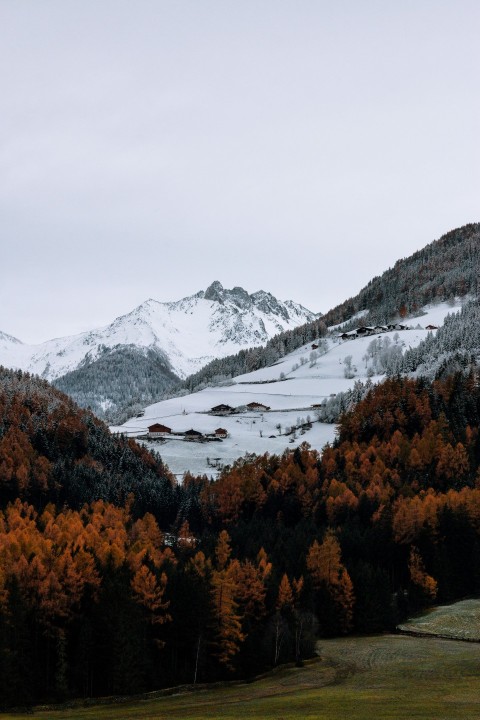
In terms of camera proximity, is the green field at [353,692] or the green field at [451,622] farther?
the green field at [451,622]

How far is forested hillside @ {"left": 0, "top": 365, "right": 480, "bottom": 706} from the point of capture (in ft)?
221

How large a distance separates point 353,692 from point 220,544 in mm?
38702

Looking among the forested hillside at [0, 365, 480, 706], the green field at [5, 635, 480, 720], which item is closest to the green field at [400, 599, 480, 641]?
the forested hillside at [0, 365, 480, 706]

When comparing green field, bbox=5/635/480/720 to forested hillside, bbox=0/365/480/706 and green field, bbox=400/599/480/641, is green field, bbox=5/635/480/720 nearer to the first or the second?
green field, bbox=400/599/480/641

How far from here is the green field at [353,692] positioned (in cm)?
4603

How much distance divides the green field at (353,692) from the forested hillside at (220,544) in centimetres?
554

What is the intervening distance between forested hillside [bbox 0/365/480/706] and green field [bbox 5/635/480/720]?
18.2 feet

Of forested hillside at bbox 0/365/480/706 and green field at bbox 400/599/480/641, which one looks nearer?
forested hillside at bbox 0/365/480/706

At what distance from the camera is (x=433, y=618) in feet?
287

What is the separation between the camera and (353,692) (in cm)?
5334

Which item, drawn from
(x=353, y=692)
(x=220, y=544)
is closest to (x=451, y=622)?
(x=220, y=544)

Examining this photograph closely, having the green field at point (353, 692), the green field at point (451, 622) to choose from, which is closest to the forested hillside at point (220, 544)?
the green field at point (451, 622)

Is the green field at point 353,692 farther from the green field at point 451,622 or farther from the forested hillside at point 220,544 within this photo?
the forested hillside at point 220,544

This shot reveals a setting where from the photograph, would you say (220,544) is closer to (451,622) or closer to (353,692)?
(451,622)
